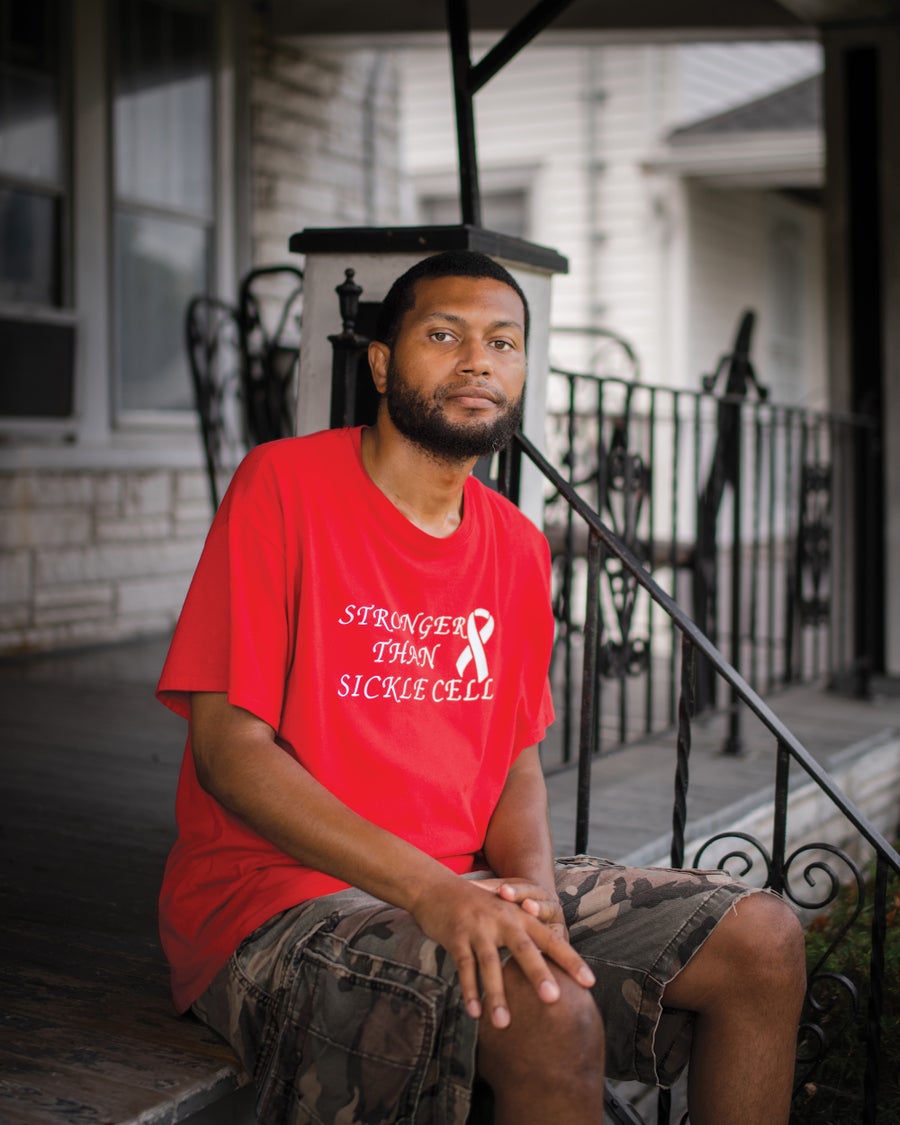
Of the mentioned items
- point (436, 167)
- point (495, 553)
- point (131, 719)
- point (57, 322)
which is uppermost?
point (436, 167)

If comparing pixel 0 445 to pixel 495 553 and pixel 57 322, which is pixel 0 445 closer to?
pixel 57 322

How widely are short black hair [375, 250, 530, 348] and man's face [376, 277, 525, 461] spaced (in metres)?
0.01

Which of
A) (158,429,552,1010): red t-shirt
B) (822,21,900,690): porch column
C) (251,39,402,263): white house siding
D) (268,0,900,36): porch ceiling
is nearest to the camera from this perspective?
(158,429,552,1010): red t-shirt

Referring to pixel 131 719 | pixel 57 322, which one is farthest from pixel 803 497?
pixel 57 322

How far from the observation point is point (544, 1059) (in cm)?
148

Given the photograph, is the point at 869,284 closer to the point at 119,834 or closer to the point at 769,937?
the point at 119,834

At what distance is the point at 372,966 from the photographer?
1.56m

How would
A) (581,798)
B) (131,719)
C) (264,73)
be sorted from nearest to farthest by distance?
(581,798), (131,719), (264,73)

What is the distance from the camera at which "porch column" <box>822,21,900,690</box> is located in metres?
5.27

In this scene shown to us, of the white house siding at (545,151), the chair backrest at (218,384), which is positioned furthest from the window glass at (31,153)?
the white house siding at (545,151)

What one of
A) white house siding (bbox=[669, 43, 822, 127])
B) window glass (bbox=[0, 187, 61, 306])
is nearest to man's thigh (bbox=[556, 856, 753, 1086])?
window glass (bbox=[0, 187, 61, 306])

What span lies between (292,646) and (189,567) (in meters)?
4.25

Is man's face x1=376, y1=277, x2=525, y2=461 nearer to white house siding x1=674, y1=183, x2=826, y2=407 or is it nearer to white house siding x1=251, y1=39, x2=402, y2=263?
white house siding x1=251, y1=39, x2=402, y2=263

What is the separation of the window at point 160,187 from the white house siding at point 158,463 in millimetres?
162
